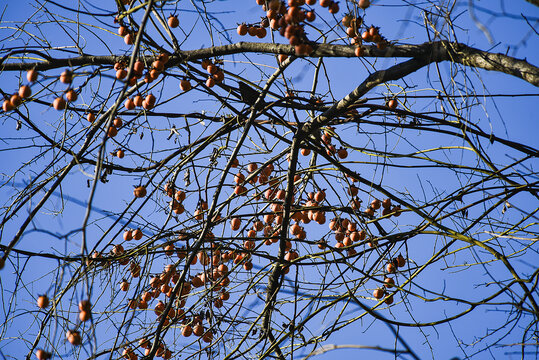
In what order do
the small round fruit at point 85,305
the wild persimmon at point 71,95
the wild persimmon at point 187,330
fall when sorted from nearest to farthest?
1. the small round fruit at point 85,305
2. the wild persimmon at point 71,95
3. the wild persimmon at point 187,330

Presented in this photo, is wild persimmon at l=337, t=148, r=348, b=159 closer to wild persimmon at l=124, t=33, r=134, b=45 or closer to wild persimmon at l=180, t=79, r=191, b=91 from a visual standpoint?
wild persimmon at l=180, t=79, r=191, b=91

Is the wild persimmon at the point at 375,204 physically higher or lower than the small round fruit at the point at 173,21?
lower

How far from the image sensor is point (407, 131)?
233cm

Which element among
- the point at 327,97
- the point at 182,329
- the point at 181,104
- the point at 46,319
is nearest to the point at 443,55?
the point at 327,97

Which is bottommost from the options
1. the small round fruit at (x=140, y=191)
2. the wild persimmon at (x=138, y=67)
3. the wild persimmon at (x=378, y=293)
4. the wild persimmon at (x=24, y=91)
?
the wild persimmon at (x=378, y=293)

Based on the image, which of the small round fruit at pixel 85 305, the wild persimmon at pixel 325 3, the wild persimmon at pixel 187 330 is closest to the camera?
the small round fruit at pixel 85 305

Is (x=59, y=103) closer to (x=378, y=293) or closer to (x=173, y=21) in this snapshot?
(x=173, y=21)

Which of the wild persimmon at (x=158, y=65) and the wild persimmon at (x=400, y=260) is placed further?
the wild persimmon at (x=400, y=260)

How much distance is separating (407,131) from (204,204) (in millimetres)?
939

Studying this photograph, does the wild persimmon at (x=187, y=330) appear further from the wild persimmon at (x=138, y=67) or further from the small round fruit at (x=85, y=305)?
the wild persimmon at (x=138, y=67)

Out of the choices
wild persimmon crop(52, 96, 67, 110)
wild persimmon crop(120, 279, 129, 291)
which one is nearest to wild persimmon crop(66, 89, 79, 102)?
wild persimmon crop(52, 96, 67, 110)

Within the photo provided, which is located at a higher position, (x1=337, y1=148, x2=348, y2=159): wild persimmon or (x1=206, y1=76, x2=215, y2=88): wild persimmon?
(x1=337, y1=148, x2=348, y2=159): wild persimmon

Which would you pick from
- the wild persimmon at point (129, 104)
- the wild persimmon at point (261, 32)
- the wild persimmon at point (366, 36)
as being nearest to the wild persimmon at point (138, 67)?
the wild persimmon at point (129, 104)

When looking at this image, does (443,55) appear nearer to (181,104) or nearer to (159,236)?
(159,236)
